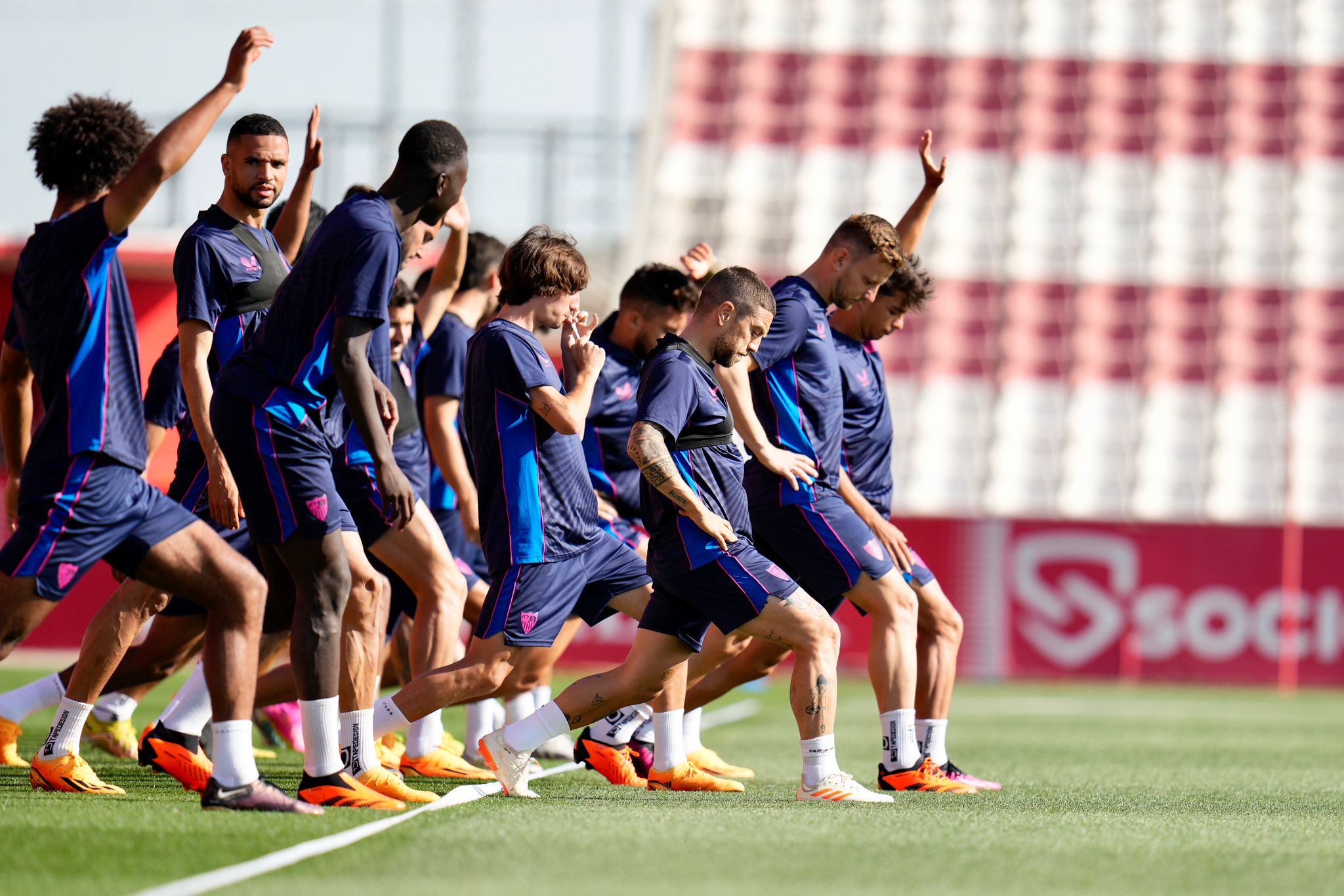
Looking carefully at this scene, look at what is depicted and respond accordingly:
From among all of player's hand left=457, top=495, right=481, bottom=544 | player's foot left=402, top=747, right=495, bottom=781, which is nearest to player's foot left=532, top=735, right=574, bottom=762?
player's foot left=402, top=747, right=495, bottom=781

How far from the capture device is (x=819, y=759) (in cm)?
570

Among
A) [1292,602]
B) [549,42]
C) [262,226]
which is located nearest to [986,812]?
[262,226]

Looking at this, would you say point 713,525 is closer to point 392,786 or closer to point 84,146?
point 392,786

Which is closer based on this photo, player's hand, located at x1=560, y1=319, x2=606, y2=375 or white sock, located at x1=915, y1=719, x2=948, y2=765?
player's hand, located at x1=560, y1=319, x2=606, y2=375

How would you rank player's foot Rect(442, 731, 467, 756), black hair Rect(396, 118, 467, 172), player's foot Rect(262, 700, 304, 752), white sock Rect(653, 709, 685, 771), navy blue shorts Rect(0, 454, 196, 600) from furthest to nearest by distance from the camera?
1. player's foot Rect(262, 700, 304, 752)
2. player's foot Rect(442, 731, 467, 756)
3. white sock Rect(653, 709, 685, 771)
4. black hair Rect(396, 118, 467, 172)
5. navy blue shorts Rect(0, 454, 196, 600)

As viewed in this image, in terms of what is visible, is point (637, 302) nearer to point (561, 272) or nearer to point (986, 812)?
point (561, 272)

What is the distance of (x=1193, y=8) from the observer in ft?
79.6

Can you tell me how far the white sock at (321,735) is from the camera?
4980 mm

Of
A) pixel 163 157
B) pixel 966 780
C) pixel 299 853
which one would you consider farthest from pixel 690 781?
pixel 163 157

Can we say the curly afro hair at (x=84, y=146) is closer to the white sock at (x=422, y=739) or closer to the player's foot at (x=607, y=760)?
the white sock at (x=422, y=739)

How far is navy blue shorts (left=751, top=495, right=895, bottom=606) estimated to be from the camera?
6121 mm

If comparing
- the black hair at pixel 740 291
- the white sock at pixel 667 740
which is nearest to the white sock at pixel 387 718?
the white sock at pixel 667 740

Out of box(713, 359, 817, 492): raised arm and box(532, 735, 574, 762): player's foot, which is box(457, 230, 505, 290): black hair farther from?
box(532, 735, 574, 762): player's foot

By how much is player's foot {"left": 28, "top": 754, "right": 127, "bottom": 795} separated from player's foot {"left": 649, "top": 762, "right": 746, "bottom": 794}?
1.92m
